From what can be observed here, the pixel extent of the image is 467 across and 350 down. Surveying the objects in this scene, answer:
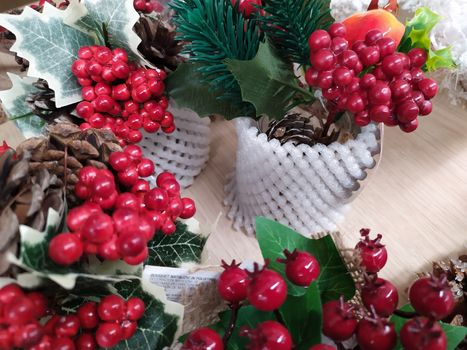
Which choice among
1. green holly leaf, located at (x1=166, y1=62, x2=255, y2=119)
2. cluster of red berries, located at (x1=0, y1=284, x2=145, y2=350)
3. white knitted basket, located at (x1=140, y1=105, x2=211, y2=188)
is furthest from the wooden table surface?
cluster of red berries, located at (x1=0, y1=284, x2=145, y2=350)

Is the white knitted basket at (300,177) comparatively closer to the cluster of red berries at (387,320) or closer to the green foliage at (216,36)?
the green foliage at (216,36)

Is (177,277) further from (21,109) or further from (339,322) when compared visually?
(21,109)

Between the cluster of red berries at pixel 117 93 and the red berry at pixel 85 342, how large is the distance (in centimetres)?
24

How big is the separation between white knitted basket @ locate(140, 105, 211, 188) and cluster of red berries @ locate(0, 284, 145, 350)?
0.31 metres

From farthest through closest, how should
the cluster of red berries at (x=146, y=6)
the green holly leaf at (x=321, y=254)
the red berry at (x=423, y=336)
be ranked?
the cluster of red berries at (x=146, y=6) < the green holly leaf at (x=321, y=254) < the red berry at (x=423, y=336)

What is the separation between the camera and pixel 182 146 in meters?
0.61

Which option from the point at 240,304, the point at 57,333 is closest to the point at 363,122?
the point at 240,304

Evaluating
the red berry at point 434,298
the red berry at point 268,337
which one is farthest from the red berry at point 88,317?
the red berry at point 434,298

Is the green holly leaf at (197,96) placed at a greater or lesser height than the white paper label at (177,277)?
greater

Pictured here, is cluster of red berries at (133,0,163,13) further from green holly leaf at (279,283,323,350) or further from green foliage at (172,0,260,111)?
green holly leaf at (279,283,323,350)

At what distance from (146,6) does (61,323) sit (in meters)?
0.43

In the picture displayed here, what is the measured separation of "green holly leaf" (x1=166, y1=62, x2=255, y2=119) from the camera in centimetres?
50

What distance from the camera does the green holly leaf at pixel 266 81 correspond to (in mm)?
428

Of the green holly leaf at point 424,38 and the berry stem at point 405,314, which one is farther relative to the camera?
the green holly leaf at point 424,38
